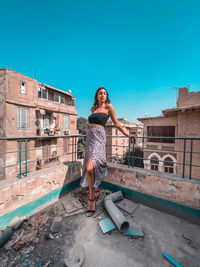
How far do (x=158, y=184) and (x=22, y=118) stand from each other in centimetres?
1347

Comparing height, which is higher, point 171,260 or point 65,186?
point 65,186

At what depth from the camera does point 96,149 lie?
240cm

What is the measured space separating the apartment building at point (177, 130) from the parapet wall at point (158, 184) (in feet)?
21.8

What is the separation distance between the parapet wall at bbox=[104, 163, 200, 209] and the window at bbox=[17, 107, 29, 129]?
1209 cm

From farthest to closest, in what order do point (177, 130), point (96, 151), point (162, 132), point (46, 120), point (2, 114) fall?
point (46, 120)
point (162, 132)
point (2, 114)
point (177, 130)
point (96, 151)

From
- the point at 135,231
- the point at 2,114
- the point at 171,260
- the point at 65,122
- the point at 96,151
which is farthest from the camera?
the point at 65,122

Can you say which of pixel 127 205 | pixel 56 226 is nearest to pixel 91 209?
pixel 56 226

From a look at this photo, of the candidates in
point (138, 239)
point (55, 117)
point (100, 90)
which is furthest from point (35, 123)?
point (138, 239)

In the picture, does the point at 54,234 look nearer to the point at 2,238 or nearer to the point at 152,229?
the point at 2,238

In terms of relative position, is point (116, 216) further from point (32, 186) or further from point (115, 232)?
point (32, 186)

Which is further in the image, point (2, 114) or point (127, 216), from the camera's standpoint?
point (2, 114)

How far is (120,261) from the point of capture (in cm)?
149

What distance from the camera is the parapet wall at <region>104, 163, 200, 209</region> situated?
223 centimetres

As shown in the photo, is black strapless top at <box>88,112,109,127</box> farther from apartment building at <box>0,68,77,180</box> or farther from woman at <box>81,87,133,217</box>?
apartment building at <box>0,68,77,180</box>
